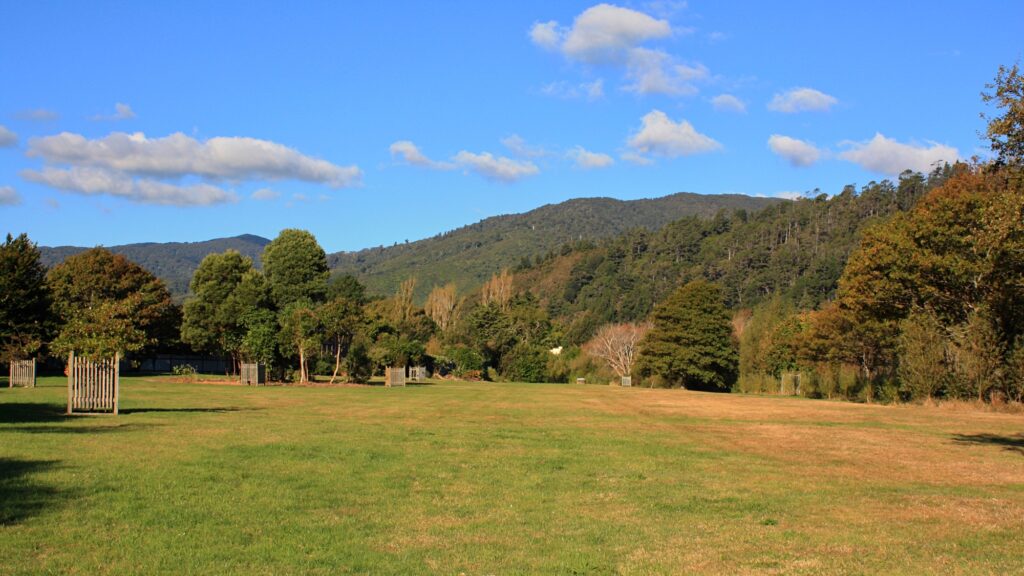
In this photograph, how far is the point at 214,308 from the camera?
2562 inches

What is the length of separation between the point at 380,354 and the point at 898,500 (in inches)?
2090

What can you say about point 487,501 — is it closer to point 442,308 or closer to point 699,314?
point 699,314

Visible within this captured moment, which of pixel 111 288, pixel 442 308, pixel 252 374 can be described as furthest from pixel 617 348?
pixel 111 288

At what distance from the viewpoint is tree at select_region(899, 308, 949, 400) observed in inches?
→ 1671

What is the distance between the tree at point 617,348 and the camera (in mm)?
96500

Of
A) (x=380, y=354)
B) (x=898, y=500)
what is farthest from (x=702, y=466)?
(x=380, y=354)

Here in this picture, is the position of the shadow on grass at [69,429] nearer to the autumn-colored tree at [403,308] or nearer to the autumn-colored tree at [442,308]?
the autumn-colored tree at [403,308]

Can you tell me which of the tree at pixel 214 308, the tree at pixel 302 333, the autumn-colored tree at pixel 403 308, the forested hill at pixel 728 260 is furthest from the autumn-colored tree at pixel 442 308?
the tree at pixel 302 333

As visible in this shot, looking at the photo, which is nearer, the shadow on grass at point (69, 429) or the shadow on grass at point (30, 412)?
the shadow on grass at point (69, 429)

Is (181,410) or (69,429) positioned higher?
(69,429)

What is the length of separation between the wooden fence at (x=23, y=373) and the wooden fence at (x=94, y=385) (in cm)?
1717

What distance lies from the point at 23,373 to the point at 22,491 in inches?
1286

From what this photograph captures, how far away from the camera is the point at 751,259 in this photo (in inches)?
5802

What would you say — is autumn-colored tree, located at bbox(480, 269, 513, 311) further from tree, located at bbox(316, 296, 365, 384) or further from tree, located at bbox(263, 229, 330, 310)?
tree, located at bbox(316, 296, 365, 384)
